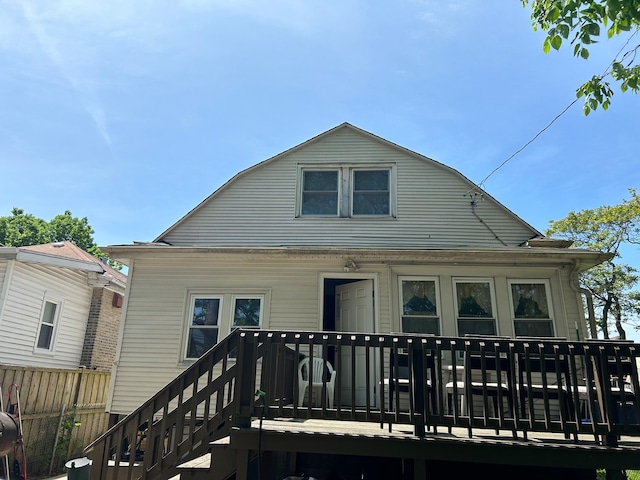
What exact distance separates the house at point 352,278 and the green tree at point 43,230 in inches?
1105

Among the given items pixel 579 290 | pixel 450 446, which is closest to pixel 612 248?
pixel 579 290

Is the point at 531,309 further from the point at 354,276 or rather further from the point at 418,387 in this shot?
the point at 418,387

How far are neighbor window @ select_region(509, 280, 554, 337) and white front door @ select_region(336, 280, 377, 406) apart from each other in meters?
2.62

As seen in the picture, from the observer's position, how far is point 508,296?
7.79 metres

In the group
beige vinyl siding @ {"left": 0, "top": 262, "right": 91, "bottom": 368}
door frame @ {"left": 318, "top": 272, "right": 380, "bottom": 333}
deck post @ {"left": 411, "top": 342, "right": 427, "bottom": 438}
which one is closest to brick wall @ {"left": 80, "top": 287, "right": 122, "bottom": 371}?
beige vinyl siding @ {"left": 0, "top": 262, "right": 91, "bottom": 368}

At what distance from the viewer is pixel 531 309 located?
775cm

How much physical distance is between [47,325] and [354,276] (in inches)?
334

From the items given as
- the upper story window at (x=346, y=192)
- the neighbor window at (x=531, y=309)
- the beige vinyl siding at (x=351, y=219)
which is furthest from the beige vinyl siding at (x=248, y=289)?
the upper story window at (x=346, y=192)

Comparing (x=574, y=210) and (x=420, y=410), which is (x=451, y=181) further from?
(x=574, y=210)

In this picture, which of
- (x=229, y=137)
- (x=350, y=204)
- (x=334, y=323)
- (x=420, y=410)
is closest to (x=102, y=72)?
(x=229, y=137)

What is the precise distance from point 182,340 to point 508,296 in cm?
608

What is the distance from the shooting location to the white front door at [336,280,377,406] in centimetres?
779

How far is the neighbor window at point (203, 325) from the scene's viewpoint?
8055mm

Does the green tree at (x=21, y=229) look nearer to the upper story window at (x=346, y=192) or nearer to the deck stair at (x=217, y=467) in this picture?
the upper story window at (x=346, y=192)
